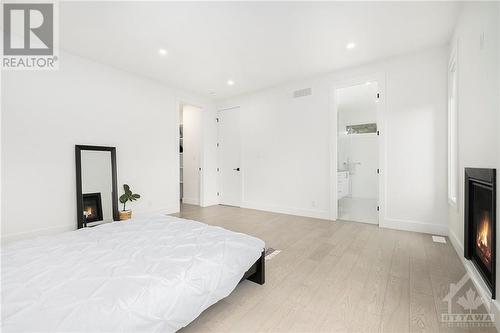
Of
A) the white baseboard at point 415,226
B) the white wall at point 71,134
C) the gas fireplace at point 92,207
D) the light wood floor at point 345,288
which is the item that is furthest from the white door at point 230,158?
the white baseboard at point 415,226

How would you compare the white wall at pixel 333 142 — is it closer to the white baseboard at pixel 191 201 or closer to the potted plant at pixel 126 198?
the white baseboard at pixel 191 201

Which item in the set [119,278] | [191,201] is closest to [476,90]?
[119,278]

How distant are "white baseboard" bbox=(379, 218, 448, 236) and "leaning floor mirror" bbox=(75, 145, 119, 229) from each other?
4.74m

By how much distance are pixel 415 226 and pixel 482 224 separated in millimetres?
1780

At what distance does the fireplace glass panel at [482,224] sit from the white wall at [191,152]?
17.1 feet

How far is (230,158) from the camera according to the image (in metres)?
5.88

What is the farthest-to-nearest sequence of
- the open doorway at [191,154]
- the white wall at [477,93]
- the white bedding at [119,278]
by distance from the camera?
the open doorway at [191,154], the white wall at [477,93], the white bedding at [119,278]

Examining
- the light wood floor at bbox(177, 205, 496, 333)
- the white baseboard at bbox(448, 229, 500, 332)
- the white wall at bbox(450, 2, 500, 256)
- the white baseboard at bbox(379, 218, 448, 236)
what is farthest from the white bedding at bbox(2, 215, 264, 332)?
the white baseboard at bbox(379, 218, 448, 236)

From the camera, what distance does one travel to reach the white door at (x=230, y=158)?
5.72m

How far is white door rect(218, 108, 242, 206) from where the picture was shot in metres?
5.72

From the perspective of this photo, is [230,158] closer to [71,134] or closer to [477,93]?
[71,134]

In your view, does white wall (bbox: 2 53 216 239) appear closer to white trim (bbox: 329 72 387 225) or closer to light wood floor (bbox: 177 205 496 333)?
light wood floor (bbox: 177 205 496 333)

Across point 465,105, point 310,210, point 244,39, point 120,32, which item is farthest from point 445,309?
point 120,32

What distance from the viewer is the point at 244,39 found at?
307cm
